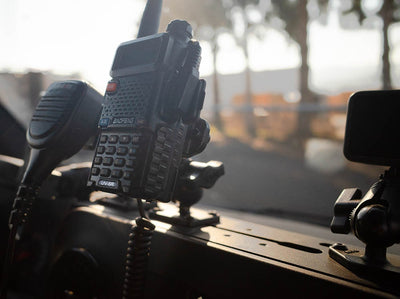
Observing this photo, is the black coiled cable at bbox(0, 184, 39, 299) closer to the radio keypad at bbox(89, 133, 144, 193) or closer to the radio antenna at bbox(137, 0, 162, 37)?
the radio keypad at bbox(89, 133, 144, 193)

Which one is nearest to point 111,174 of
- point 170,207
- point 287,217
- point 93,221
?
point 93,221

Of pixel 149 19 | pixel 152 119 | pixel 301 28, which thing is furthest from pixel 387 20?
pixel 152 119

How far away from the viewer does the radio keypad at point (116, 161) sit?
0.87 metres

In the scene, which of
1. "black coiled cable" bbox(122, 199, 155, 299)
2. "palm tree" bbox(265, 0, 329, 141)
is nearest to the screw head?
"black coiled cable" bbox(122, 199, 155, 299)

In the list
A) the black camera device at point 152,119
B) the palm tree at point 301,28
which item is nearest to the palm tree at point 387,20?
the palm tree at point 301,28

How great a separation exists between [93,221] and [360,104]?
911 millimetres

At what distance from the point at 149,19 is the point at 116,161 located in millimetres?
540

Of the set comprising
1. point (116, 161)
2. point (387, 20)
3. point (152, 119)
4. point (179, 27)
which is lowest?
point (116, 161)

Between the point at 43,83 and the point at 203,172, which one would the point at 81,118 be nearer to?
the point at 203,172

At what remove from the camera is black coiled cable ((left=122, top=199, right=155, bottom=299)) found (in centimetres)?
92

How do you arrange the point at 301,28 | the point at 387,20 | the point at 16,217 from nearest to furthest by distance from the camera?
the point at 16,217 < the point at 387,20 < the point at 301,28

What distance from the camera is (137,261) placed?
36.7 inches

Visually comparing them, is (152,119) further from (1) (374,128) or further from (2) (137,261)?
(1) (374,128)

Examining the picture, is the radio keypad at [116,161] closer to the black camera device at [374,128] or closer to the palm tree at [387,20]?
the black camera device at [374,128]
